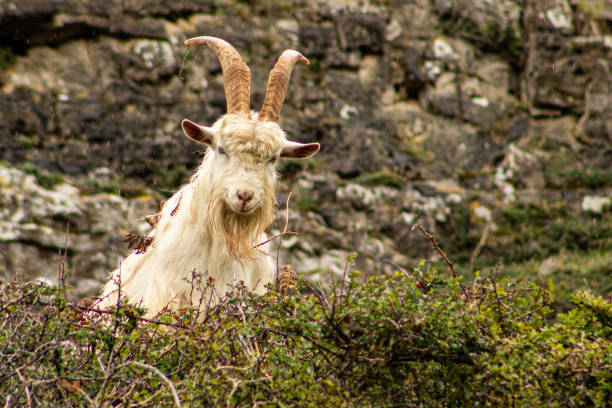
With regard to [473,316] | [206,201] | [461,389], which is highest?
[473,316]

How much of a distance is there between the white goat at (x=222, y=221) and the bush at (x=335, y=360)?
152 centimetres

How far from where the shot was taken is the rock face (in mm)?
9102

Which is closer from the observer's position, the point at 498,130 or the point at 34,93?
the point at 34,93

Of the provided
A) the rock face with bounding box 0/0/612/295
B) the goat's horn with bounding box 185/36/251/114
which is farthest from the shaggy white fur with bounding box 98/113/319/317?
the rock face with bounding box 0/0/612/295

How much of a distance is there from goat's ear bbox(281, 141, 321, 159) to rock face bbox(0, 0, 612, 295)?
452 centimetres

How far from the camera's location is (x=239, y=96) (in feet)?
15.3

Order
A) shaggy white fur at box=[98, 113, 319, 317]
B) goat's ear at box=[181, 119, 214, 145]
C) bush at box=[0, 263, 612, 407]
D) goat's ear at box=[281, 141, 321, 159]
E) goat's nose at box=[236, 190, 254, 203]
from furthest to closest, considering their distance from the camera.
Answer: goat's ear at box=[281, 141, 321, 159] < goat's ear at box=[181, 119, 214, 145] < shaggy white fur at box=[98, 113, 319, 317] < goat's nose at box=[236, 190, 254, 203] < bush at box=[0, 263, 612, 407]

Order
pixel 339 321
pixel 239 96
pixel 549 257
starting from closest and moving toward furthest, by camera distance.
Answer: pixel 339 321
pixel 239 96
pixel 549 257

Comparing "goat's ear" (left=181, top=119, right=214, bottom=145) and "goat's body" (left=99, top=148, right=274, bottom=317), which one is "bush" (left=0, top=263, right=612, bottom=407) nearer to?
"goat's body" (left=99, top=148, right=274, bottom=317)

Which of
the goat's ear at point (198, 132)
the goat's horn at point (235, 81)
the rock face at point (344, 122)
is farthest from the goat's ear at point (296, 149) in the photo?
the rock face at point (344, 122)

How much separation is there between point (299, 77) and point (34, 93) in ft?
14.4

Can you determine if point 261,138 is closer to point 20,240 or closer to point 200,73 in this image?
point 20,240

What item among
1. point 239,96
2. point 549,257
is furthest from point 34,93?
point 549,257

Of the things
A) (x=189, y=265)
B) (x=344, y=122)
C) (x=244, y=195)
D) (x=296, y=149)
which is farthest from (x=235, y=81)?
(x=344, y=122)
